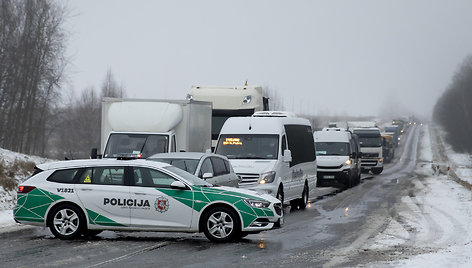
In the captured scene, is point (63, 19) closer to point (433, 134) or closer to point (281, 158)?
point (281, 158)

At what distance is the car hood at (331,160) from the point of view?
110 feet

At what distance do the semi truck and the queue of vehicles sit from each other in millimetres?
36

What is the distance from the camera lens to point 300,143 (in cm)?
2252

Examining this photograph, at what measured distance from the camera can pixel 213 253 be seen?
11.7 metres

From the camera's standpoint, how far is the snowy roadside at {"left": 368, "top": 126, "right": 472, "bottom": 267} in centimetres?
1116

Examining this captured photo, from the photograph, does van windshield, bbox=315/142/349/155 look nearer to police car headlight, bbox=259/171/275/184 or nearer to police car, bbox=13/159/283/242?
police car headlight, bbox=259/171/275/184

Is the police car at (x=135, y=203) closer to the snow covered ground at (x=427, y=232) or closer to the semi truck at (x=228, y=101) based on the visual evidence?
the snow covered ground at (x=427, y=232)

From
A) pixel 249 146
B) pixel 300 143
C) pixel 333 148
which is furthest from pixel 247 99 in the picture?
pixel 333 148

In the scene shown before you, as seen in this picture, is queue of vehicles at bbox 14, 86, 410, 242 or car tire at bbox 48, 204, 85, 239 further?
car tire at bbox 48, 204, 85, 239

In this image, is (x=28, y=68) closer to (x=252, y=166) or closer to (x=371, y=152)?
(x=371, y=152)

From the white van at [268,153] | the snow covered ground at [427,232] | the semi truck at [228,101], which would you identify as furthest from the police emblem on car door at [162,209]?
the semi truck at [228,101]

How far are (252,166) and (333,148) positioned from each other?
15661 mm

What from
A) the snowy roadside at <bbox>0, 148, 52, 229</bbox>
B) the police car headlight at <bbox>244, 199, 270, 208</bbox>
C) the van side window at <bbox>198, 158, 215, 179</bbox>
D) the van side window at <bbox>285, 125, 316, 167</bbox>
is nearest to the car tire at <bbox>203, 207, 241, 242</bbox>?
the police car headlight at <bbox>244, 199, 270, 208</bbox>

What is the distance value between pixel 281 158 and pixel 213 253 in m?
8.58
